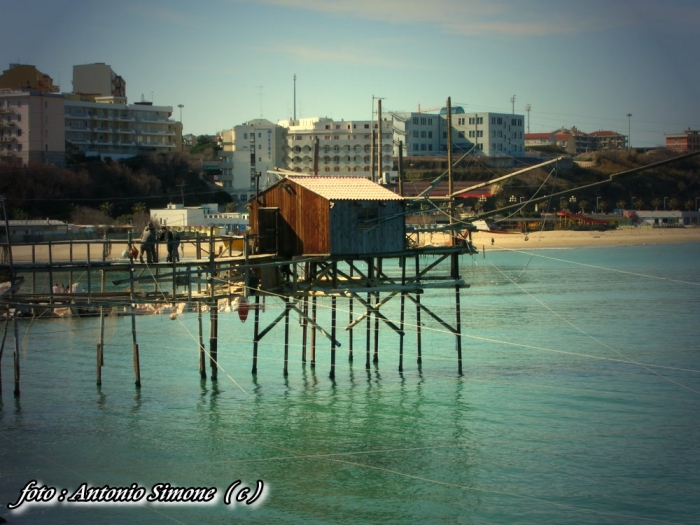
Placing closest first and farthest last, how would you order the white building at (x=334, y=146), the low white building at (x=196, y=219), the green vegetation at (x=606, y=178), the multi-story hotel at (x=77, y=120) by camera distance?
the low white building at (x=196, y=219) → the multi-story hotel at (x=77, y=120) → the white building at (x=334, y=146) → the green vegetation at (x=606, y=178)

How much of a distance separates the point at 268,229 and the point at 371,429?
9605 millimetres

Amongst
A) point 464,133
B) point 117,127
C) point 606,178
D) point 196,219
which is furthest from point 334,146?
point 606,178

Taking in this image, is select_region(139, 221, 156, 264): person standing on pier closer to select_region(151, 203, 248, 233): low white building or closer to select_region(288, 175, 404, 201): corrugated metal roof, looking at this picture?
select_region(288, 175, 404, 201): corrugated metal roof

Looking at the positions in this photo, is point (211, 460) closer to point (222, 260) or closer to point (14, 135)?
point (222, 260)

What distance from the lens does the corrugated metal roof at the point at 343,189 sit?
3591 centimetres

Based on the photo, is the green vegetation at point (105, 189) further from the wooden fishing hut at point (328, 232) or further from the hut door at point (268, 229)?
the wooden fishing hut at point (328, 232)

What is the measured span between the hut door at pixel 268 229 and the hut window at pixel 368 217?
11.6 ft

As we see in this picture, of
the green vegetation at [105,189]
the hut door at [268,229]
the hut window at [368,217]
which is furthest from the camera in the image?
the green vegetation at [105,189]

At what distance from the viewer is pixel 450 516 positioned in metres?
24.9

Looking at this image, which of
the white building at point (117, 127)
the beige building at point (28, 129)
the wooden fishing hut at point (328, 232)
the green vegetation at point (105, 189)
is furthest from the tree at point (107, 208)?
the wooden fishing hut at point (328, 232)

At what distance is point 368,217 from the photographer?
36.3 metres

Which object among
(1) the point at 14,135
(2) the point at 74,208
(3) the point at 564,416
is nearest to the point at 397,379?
(3) the point at 564,416

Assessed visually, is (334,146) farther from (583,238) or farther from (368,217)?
(368,217)

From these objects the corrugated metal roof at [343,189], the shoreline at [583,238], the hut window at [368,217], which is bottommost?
the shoreline at [583,238]
